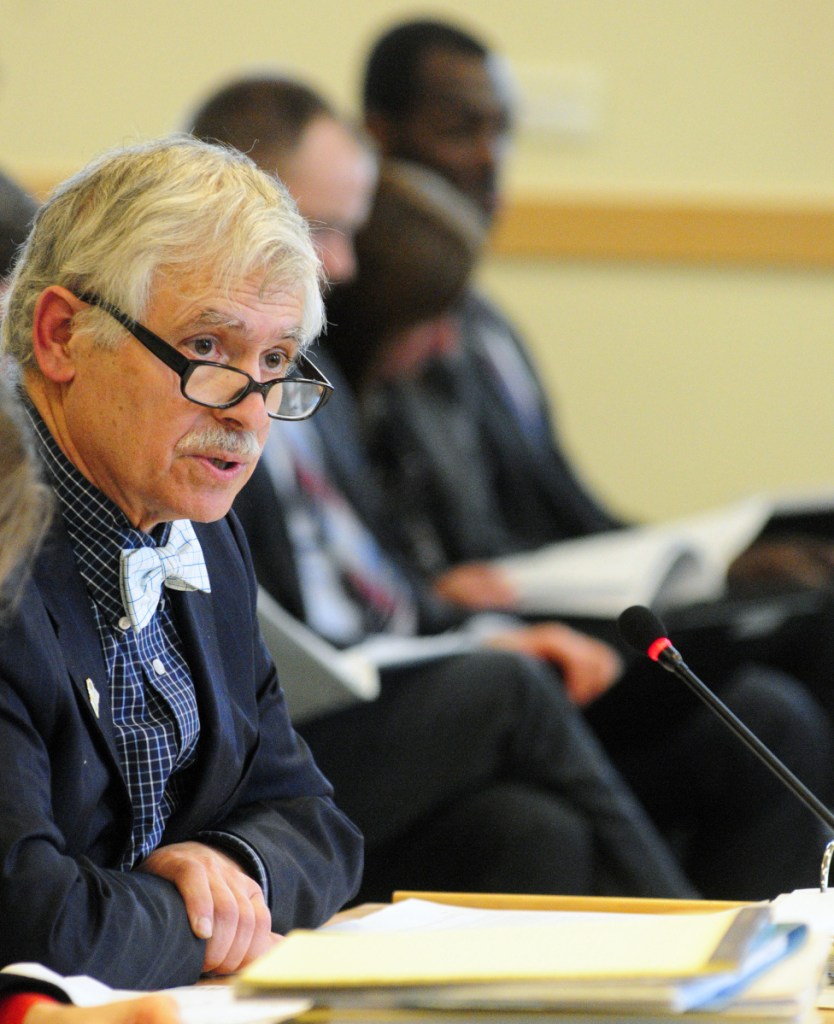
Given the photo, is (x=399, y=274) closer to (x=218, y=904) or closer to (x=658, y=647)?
(x=658, y=647)

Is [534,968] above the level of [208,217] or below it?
below

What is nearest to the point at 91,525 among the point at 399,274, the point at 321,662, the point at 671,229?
the point at 321,662

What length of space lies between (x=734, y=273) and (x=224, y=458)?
3.24 m

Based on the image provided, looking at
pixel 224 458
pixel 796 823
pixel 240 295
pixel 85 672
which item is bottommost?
pixel 796 823

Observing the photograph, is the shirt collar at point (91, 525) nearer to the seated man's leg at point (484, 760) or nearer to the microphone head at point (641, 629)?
the microphone head at point (641, 629)

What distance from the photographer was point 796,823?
7.73 ft

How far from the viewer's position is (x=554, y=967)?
2.57 feet

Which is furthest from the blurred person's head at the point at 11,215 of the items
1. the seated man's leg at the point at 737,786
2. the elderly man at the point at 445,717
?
the seated man's leg at the point at 737,786

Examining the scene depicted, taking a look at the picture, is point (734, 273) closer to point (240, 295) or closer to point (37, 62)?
point (37, 62)

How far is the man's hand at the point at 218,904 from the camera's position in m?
1.07

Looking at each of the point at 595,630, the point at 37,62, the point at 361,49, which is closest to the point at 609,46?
the point at 361,49

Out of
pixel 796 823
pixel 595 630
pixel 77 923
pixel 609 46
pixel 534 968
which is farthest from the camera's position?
pixel 609 46

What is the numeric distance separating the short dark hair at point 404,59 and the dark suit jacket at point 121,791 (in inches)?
90.1

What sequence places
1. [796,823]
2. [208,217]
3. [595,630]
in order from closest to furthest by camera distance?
1. [208,217]
2. [796,823]
3. [595,630]
